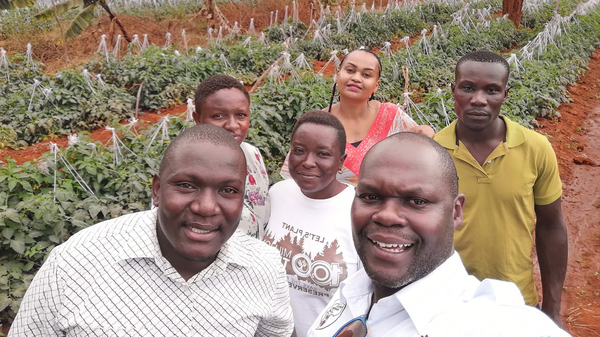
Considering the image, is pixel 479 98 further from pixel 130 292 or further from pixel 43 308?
pixel 43 308

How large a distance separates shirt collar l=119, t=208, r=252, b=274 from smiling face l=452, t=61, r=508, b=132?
134 centimetres

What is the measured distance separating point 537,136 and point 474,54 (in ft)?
1.76

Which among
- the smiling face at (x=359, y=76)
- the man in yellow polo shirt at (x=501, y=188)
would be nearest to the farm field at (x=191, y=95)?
the smiling face at (x=359, y=76)

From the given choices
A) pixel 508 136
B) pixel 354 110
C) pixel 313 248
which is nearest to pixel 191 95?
pixel 354 110

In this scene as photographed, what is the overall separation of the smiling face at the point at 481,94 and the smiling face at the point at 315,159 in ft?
2.25

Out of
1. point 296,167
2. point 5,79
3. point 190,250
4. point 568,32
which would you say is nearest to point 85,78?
point 5,79

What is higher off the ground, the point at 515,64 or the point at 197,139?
the point at 197,139

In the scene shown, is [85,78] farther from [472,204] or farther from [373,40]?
[373,40]

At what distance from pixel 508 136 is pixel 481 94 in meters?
0.25

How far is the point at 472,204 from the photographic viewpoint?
213cm

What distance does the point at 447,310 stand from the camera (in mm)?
1077

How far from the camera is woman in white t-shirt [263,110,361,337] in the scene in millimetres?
1990

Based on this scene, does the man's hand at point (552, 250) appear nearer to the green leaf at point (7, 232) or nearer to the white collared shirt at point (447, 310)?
the white collared shirt at point (447, 310)

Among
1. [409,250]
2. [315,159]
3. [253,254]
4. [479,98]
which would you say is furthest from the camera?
[315,159]
